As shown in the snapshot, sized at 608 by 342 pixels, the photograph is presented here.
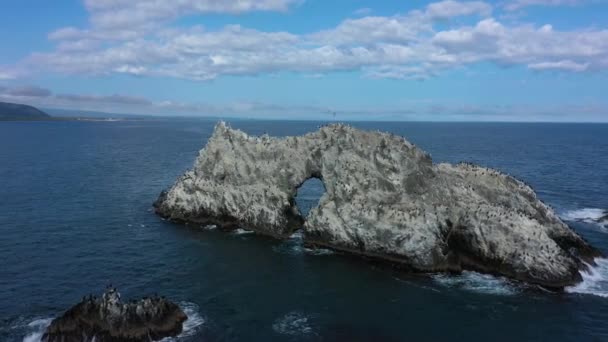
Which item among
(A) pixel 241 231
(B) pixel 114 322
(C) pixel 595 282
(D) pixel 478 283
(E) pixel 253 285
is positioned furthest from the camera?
(A) pixel 241 231

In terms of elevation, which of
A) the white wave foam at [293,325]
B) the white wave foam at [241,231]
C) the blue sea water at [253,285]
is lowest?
the white wave foam at [293,325]

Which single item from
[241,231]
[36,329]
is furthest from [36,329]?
[241,231]

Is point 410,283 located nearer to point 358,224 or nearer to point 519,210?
point 358,224

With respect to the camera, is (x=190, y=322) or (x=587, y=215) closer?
(x=190, y=322)

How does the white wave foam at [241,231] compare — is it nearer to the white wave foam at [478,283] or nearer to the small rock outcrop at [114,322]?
the small rock outcrop at [114,322]

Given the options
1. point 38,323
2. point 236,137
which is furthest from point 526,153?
point 38,323

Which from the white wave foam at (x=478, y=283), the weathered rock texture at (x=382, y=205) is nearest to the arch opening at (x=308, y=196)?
the weathered rock texture at (x=382, y=205)

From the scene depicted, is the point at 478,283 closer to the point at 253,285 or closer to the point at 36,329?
the point at 253,285
